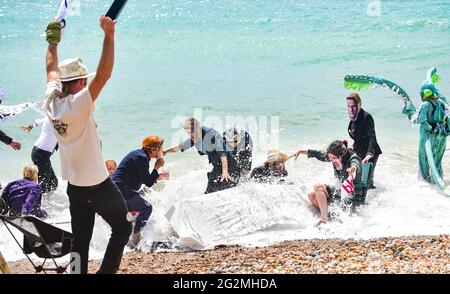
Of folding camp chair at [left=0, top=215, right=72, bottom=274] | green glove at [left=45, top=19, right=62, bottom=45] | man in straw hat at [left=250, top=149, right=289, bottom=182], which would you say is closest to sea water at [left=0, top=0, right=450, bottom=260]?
man in straw hat at [left=250, top=149, right=289, bottom=182]

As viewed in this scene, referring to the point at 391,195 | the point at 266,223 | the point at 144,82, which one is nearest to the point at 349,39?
the point at 144,82

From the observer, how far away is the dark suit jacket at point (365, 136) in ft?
25.9

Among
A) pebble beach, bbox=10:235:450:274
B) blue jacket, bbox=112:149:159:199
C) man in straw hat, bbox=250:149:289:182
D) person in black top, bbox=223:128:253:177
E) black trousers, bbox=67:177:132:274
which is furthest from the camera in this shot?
person in black top, bbox=223:128:253:177

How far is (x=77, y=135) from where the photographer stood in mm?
4348

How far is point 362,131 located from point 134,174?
9.32ft

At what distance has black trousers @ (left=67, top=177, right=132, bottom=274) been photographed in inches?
177

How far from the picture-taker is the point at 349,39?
23.9 m

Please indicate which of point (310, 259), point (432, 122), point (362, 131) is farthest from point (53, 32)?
point (432, 122)

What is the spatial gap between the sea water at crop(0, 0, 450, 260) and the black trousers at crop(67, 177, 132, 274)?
2.05 meters

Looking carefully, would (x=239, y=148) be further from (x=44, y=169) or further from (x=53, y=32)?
(x=53, y=32)

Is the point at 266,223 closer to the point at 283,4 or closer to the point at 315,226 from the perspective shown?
the point at 315,226

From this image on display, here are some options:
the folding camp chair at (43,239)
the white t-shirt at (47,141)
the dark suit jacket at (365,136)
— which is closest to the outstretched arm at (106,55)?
the folding camp chair at (43,239)

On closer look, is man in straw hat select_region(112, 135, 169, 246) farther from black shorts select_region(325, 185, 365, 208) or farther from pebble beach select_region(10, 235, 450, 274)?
black shorts select_region(325, 185, 365, 208)
